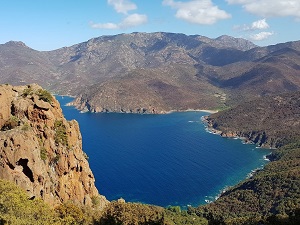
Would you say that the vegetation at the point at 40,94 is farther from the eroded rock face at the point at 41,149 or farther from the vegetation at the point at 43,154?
the vegetation at the point at 43,154

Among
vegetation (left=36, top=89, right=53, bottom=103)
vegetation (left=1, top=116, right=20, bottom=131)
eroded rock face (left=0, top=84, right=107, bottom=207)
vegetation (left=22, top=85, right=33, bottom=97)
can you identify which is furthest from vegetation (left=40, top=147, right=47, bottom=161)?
vegetation (left=22, top=85, right=33, bottom=97)

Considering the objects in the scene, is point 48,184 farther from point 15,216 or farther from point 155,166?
point 155,166

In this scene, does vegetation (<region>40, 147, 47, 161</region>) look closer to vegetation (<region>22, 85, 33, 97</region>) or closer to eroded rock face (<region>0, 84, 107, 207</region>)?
eroded rock face (<region>0, 84, 107, 207</region>)

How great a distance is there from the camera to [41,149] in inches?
2413

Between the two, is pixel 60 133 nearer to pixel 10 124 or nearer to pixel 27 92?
pixel 10 124

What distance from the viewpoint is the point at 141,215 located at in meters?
77.5

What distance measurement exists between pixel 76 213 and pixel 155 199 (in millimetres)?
106298

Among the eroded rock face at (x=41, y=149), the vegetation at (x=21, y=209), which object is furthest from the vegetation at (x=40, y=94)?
the vegetation at (x=21, y=209)

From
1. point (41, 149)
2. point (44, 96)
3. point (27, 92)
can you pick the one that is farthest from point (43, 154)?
point (27, 92)

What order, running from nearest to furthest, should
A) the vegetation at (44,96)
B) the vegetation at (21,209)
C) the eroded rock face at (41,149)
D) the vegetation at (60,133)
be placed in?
the vegetation at (21,209) → the eroded rock face at (41,149) → the vegetation at (60,133) → the vegetation at (44,96)

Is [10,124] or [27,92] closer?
[10,124]

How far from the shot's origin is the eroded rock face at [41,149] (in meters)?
55.0

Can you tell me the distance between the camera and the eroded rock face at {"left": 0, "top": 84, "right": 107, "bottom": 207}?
5500 centimetres

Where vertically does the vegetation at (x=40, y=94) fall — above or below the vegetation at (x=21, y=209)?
above
